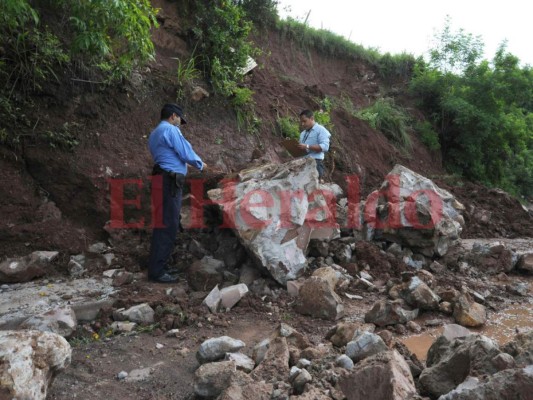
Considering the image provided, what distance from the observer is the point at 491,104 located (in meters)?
11.3

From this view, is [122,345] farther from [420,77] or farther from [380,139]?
[420,77]

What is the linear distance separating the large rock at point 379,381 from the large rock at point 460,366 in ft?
0.51

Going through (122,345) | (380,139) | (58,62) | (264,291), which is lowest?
(122,345)

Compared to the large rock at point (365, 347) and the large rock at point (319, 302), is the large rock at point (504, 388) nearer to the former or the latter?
the large rock at point (365, 347)

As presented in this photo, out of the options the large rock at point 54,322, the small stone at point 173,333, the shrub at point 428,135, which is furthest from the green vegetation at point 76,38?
the shrub at point 428,135

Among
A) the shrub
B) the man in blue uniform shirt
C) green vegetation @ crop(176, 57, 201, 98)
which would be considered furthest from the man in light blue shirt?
the shrub

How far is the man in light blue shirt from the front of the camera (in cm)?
584

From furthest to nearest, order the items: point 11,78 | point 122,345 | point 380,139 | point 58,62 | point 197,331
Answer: point 380,139 → point 58,62 → point 11,78 → point 197,331 → point 122,345

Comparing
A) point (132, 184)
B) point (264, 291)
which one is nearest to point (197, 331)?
point (264, 291)

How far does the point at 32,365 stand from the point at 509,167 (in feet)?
43.7

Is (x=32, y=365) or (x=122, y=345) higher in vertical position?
(x=32, y=365)

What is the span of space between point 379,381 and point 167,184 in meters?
3.03

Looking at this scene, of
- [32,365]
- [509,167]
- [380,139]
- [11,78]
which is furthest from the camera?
[509,167]

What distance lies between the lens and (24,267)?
14.8 ft
